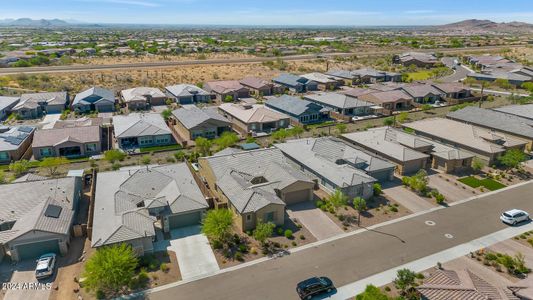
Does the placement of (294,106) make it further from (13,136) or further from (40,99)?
(40,99)

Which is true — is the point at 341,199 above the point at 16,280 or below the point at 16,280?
above

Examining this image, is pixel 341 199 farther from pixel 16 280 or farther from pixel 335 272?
pixel 16 280

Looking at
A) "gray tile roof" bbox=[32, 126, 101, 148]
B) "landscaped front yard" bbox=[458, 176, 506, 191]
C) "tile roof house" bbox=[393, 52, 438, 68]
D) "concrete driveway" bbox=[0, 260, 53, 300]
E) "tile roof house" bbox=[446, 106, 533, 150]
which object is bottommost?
"concrete driveway" bbox=[0, 260, 53, 300]

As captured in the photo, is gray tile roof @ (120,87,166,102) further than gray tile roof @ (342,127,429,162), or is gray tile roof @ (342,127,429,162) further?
gray tile roof @ (120,87,166,102)

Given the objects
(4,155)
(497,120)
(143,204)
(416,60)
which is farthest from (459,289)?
(416,60)

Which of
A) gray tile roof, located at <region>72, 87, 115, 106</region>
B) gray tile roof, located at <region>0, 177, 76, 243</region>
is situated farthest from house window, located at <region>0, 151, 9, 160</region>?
gray tile roof, located at <region>72, 87, 115, 106</region>

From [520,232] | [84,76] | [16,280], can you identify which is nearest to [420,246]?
[520,232]

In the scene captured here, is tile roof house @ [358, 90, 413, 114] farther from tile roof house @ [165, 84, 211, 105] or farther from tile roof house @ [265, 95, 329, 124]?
tile roof house @ [165, 84, 211, 105]
